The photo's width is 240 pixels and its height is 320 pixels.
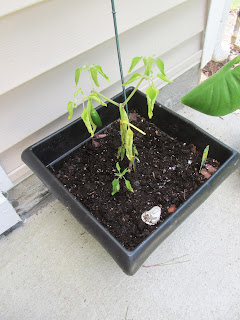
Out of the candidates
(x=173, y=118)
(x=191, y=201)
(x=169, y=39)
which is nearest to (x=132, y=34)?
(x=169, y=39)

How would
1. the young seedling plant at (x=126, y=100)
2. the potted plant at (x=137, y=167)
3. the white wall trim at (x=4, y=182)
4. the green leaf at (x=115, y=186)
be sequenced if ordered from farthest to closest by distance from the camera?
the white wall trim at (x=4, y=182) < the green leaf at (x=115, y=186) < the potted plant at (x=137, y=167) < the young seedling plant at (x=126, y=100)

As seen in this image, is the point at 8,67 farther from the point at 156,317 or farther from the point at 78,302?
the point at 156,317

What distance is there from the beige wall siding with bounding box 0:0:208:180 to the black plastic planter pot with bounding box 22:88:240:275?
0.08 meters

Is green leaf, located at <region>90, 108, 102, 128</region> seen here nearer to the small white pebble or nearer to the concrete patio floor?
the small white pebble

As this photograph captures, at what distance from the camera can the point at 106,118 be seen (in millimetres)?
1078

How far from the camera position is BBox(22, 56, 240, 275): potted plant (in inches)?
28.7

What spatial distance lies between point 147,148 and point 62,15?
1.72 feet

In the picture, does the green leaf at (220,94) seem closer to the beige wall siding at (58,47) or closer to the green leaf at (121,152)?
the green leaf at (121,152)

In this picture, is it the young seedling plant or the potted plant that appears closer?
the young seedling plant

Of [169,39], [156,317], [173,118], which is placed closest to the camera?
[156,317]

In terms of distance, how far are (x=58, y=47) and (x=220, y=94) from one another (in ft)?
1.58

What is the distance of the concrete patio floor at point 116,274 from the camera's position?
887 mm

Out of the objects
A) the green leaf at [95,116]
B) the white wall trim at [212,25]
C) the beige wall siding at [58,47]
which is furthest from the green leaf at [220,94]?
the white wall trim at [212,25]

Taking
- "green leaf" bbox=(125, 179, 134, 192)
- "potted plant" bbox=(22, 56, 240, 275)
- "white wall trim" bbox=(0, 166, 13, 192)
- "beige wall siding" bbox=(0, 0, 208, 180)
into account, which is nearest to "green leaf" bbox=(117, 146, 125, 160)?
"potted plant" bbox=(22, 56, 240, 275)
